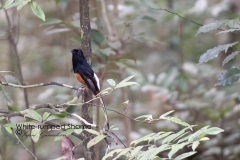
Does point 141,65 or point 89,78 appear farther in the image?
point 141,65

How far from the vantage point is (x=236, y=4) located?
14.2 feet

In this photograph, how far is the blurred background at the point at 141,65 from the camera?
102 inches

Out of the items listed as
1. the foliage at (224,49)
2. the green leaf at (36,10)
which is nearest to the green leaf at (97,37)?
the foliage at (224,49)

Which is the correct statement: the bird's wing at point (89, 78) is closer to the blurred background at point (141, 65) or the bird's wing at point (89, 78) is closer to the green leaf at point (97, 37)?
the blurred background at point (141, 65)

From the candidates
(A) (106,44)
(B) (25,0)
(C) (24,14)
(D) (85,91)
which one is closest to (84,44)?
(D) (85,91)

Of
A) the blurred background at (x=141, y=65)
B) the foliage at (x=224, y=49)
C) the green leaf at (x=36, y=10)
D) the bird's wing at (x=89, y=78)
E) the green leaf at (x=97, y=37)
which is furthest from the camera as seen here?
the blurred background at (x=141, y=65)

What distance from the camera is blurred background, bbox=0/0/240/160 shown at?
8.50 ft

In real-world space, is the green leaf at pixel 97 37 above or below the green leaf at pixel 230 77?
above

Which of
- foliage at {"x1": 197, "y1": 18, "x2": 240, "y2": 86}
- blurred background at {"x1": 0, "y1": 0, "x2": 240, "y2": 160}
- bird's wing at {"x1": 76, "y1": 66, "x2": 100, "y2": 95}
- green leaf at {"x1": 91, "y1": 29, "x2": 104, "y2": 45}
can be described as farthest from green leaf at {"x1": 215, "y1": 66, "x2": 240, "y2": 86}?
green leaf at {"x1": 91, "y1": 29, "x2": 104, "y2": 45}

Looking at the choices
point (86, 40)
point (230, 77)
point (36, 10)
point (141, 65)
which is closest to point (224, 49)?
point (230, 77)

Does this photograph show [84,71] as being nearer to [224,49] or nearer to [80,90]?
[80,90]

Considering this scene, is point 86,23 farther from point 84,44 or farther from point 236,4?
point 236,4

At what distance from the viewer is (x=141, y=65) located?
448 centimetres

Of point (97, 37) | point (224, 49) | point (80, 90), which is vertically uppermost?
point (97, 37)
